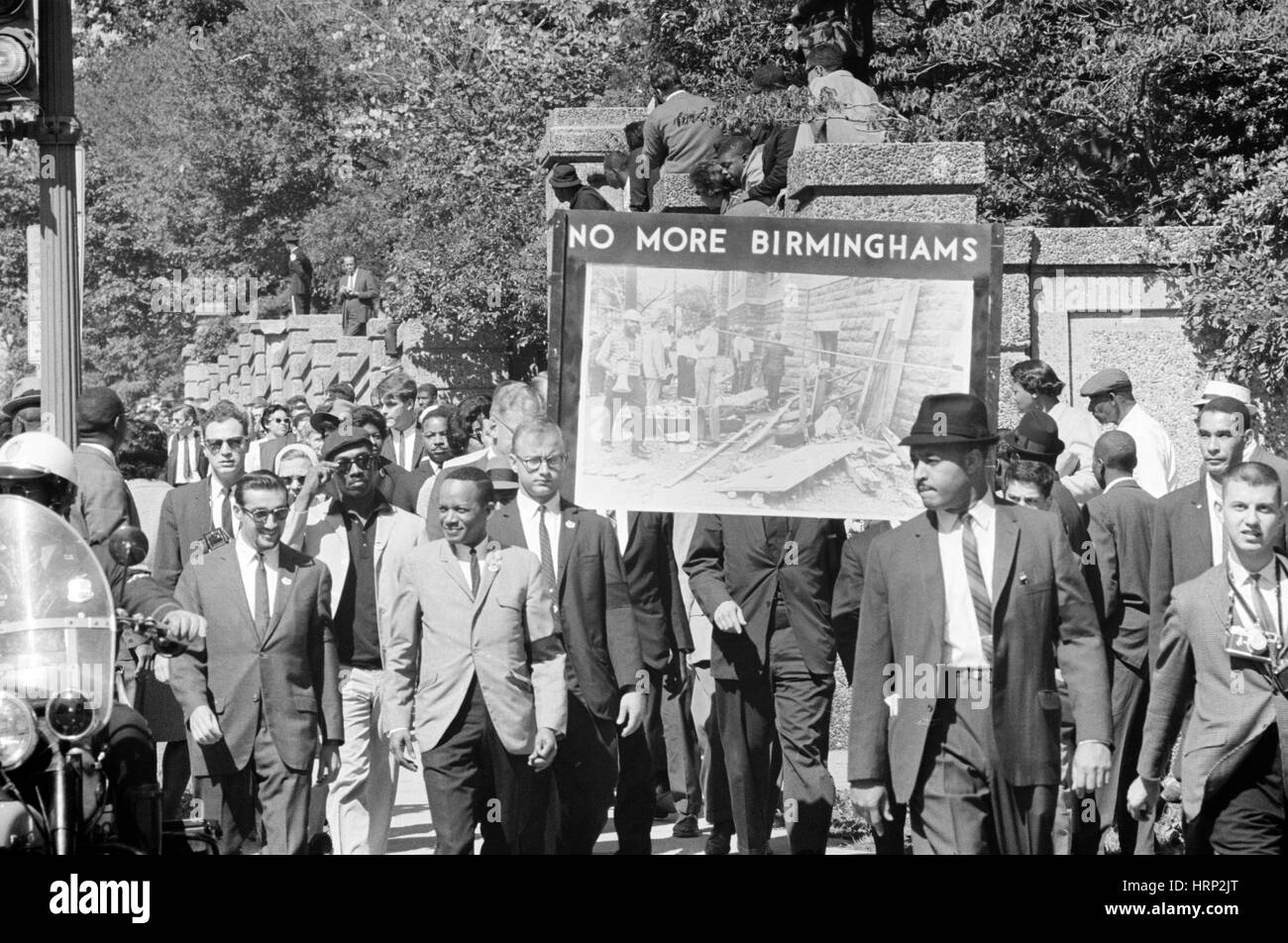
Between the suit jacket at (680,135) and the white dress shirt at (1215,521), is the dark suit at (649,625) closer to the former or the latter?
the white dress shirt at (1215,521)

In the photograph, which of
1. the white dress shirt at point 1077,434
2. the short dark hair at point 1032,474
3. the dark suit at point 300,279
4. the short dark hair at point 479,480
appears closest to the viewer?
the short dark hair at point 479,480

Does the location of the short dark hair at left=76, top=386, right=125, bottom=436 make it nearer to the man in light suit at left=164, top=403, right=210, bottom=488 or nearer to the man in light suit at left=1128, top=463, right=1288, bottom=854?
the man in light suit at left=1128, top=463, right=1288, bottom=854

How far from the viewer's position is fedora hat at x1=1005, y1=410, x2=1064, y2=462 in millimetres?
9562

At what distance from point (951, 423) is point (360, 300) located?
20575 millimetres

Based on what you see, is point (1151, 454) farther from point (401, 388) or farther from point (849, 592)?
point (401, 388)

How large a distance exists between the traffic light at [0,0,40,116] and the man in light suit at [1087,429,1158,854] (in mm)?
5332

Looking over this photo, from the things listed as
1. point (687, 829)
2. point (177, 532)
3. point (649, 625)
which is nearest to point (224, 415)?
point (177, 532)

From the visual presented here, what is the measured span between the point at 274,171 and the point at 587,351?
98.9 ft

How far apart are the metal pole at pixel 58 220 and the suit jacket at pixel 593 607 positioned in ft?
7.52

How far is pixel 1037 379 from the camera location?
11.0 metres

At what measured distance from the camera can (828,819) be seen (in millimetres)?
9133

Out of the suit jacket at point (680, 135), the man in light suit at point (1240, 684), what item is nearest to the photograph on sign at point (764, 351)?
the man in light suit at point (1240, 684)

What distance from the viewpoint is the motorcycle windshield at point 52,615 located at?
6418 millimetres

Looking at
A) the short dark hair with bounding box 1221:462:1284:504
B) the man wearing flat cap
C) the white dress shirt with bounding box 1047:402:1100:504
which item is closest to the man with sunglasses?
the white dress shirt with bounding box 1047:402:1100:504
